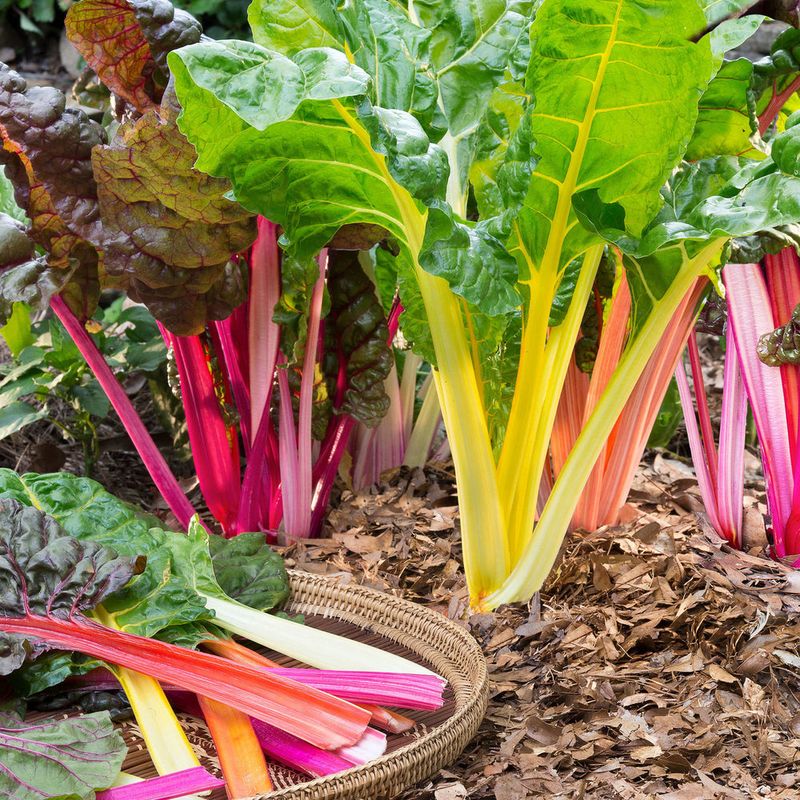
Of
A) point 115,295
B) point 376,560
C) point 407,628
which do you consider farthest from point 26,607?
point 115,295

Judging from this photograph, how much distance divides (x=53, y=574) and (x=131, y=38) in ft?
3.11

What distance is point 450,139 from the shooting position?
1.75m

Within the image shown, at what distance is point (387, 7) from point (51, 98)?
627mm

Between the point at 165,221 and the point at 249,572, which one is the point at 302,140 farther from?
the point at 249,572

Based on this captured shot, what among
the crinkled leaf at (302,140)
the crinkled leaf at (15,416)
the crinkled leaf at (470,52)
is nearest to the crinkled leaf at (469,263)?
the crinkled leaf at (302,140)

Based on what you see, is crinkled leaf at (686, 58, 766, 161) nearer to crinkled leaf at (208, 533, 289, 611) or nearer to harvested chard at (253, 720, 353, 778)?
crinkled leaf at (208, 533, 289, 611)

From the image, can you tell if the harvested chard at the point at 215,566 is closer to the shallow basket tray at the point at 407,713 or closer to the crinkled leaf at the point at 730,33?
the shallow basket tray at the point at 407,713

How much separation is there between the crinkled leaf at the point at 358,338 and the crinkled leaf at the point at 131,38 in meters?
0.56

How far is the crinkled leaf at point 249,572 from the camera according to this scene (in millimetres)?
1681

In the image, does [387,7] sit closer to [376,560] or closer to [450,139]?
[450,139]

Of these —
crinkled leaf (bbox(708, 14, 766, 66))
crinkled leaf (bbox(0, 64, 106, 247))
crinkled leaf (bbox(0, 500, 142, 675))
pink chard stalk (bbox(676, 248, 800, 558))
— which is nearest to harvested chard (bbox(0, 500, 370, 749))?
crinkled leaf (bbox(0, 500, 142, 675))

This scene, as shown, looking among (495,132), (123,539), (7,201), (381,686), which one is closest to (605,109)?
(495,132)

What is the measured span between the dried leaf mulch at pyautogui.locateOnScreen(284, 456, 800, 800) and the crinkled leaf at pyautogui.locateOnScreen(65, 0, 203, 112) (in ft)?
3.18

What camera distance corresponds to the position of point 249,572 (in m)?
1.72
